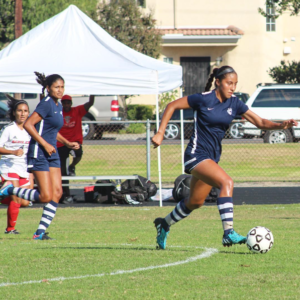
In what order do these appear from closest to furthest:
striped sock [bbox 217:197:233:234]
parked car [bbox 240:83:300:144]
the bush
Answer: striped sock [bbox 217:197:233:234] → parked car [bbox 240:83:300:144] → the bush

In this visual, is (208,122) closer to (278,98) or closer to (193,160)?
(193,160)

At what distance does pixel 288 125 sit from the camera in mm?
6984

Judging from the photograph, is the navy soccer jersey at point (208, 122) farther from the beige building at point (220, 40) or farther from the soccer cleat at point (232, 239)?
the beige building at point (220, 40)

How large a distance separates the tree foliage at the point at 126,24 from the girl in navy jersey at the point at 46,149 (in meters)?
23.9

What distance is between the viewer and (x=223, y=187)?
6520 millimetres

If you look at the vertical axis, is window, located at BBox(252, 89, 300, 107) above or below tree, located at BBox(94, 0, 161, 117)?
below

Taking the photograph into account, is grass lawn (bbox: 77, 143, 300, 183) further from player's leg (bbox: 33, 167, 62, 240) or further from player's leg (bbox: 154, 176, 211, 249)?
player's leg (bbox: 154, 176, 211, 249)

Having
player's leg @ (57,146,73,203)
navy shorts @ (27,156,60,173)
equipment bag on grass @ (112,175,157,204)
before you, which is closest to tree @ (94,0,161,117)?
player's leg @ (57,146,73,203)

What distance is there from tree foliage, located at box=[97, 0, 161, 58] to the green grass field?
2309cm

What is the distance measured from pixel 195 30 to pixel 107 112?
13.0 metres

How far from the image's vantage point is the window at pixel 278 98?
2253cm

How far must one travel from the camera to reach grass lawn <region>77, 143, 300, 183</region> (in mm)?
18484

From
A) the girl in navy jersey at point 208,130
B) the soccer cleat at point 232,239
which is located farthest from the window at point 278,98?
the soccer cleat at point 232,239

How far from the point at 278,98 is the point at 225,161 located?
4754mm
